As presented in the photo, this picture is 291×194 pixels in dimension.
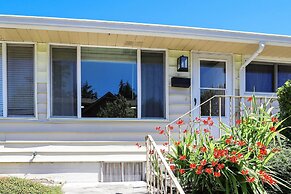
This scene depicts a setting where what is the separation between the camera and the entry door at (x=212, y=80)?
6012mm

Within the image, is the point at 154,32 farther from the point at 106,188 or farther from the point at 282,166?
the point at 282,166

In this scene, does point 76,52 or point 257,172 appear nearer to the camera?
point 257,172

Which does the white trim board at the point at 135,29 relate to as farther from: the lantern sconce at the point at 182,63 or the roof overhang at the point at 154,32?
the lantern sconce at the point at 182,63

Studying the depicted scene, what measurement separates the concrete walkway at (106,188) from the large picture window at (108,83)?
135cm

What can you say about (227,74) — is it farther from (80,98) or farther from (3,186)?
(3,186)

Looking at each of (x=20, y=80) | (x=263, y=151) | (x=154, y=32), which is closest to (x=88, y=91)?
(x=20, y=80)

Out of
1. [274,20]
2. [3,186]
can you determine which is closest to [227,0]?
[274,20]

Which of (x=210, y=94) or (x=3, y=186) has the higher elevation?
(x=210, y=94)

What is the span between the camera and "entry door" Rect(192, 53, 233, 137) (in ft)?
19.7

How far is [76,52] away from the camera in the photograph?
5.50 m

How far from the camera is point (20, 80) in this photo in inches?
209

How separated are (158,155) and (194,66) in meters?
2.91

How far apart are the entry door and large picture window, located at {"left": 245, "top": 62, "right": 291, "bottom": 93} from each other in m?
0.66

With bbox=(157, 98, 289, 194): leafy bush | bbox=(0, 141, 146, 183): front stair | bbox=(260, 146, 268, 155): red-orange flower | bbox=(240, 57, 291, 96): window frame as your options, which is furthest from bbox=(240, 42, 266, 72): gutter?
bbox=(0, 141, 146, 183): front stair
